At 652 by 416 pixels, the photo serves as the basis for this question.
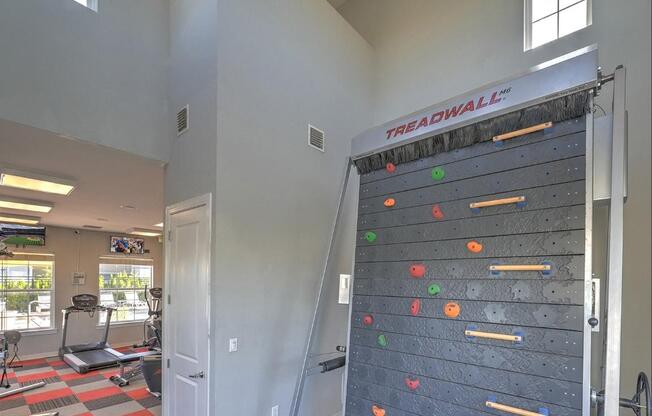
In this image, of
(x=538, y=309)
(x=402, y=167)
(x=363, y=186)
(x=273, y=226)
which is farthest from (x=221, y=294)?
(x=538, y=309)

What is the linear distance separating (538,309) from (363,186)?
1.19 metres

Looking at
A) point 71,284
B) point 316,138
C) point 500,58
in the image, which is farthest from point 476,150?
point 71,284

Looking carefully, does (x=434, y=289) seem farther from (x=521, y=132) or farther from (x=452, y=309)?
(x=521, y=132)

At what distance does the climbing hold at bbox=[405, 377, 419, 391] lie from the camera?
71.2 inches

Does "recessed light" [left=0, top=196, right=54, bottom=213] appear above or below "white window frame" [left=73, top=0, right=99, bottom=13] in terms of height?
below

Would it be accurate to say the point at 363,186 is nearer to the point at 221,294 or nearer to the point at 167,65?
the point at 221,294

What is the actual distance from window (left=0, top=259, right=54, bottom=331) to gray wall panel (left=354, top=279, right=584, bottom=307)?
28.7 ft

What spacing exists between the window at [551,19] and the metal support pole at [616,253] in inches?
98.7

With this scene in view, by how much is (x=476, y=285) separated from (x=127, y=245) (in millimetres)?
9498

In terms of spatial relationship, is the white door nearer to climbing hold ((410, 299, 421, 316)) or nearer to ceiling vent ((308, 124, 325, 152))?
ceiling vent ((308, 124, 325, 152))

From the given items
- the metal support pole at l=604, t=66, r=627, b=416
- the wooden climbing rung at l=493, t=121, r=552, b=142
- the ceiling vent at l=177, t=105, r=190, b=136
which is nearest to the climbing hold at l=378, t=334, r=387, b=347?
the metal support pole at l=604, t=66, r=627, b=416

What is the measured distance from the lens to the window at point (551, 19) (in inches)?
133

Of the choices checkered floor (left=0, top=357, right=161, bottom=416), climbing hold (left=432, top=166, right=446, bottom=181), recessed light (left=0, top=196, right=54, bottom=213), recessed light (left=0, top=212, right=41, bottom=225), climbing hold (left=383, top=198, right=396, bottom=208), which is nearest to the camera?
climbing hold (left=432, top=166, right=446, bottom=181)

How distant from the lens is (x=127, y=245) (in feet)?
30.7
